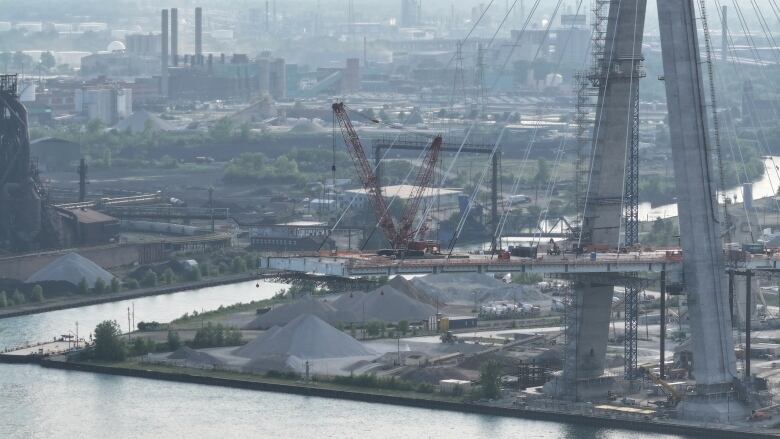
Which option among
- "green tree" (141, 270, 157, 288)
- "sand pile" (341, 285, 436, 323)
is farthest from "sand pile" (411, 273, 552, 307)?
"green tree" (141, 270, 157, 288)

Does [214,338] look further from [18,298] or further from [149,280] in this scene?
[149,280]

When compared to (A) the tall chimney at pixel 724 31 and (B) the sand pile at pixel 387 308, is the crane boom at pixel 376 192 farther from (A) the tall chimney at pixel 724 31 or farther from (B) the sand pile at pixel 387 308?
(A) the tall chimney at pixel 724 31

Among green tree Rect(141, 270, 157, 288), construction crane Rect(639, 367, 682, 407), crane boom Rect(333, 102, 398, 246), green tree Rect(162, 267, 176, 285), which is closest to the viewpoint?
construction crane Rect(639, 367, 682, 407)

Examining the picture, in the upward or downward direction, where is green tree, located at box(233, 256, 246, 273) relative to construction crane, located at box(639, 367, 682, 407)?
upward

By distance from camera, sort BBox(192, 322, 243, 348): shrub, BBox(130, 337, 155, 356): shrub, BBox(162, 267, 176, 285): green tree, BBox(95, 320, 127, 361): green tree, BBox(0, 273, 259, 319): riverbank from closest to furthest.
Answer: BBox(95, 320, 127, 361): green tree, BBox(130, 337, 155, 356): shrub, BBox(192, 322, 243, 348): shrub, BBox(0, 273, 259, 319): riverbank, BBox(162, 267, 176, 285): green tree

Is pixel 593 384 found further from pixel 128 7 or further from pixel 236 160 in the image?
pixel 128 7

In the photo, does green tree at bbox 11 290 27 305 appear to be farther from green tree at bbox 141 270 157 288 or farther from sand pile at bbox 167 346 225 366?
sand pile at bbox 167 346 225 366

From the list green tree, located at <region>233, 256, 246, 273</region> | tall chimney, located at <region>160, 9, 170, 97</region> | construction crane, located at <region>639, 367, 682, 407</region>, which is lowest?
construction crane, located at <region>639, 367, 682, 407</region>

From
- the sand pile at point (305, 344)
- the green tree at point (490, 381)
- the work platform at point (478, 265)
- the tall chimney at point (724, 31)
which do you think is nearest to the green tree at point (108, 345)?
the sand pile at point (305, 344)
